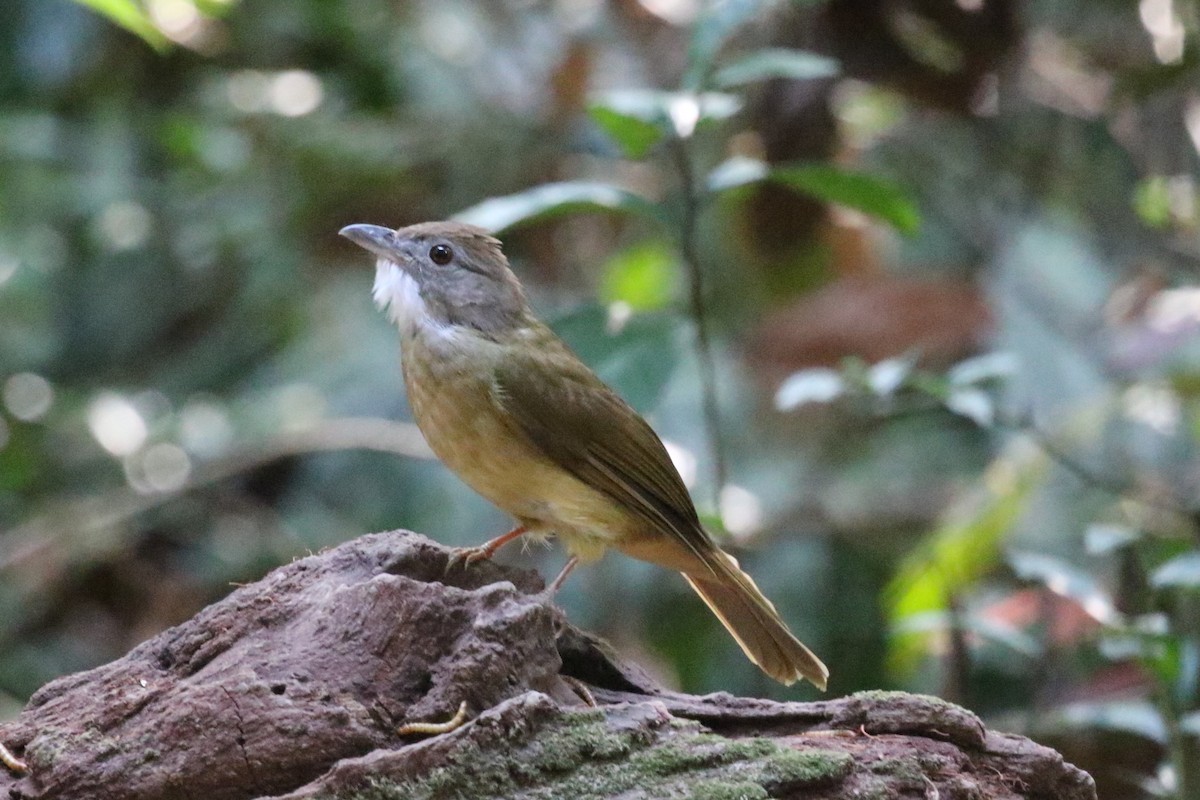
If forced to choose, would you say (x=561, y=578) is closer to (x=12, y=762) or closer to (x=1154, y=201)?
(x=12, y=762)

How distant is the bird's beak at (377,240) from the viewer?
13.6 feet

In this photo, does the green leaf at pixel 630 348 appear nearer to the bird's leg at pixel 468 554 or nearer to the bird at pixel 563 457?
the bird at pixel 563 457

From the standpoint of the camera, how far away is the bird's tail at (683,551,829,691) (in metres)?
3.69

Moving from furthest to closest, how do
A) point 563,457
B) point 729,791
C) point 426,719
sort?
1. point 563,457
2. point 426,719
3. point 729,791

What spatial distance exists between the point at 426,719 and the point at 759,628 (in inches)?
58.4

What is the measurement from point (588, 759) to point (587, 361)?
6.47 ft

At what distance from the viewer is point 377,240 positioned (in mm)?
4164

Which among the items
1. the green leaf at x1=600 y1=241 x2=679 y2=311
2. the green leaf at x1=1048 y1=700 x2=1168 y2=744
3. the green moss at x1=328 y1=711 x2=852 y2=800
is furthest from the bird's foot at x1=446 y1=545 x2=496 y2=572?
the green leaf at x1=600 y1=241 x2=679 y2=311

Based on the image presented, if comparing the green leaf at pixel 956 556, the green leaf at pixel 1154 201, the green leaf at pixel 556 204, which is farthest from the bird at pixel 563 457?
the green leaf at pixel 1154 201

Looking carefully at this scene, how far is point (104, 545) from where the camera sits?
669 cm

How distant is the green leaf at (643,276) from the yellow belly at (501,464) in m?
3.32

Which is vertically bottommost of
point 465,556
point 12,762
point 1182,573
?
point 12,762

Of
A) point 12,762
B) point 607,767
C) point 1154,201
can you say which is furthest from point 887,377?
point 1154,201

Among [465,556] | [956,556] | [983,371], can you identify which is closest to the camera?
[465,556]
